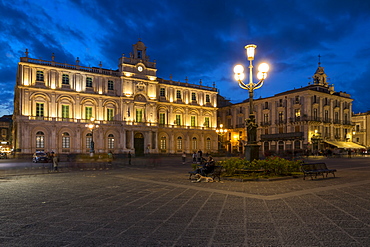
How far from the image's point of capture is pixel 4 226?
21.1 ft

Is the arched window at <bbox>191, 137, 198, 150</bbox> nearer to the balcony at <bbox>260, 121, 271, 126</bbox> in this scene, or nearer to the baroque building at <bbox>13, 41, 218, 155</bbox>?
the baroque building at <bbox>13, 41, 218, 155</bbox>

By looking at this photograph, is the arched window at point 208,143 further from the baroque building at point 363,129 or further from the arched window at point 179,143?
the baroque building at point 363,129

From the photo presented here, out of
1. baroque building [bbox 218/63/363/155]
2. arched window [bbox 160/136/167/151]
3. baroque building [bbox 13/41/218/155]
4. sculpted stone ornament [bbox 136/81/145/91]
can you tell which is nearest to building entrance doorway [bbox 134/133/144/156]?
baroque building [bbox 13/41/218/155]

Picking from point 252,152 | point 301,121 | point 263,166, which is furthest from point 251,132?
point 301,121

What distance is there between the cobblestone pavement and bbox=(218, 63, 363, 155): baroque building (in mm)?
39886

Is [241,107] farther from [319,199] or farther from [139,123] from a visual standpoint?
[319,199]

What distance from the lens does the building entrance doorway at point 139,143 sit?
49.8m

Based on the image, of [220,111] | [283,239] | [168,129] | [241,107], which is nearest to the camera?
[283,239]

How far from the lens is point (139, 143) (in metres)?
50.3

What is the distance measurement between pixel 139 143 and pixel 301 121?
89.7 ft

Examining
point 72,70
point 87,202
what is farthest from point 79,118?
point 87,202

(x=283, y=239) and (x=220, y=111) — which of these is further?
(x=220, y=111)

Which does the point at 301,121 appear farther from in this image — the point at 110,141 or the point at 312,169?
the point at 312,169

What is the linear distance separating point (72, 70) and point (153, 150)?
17.7m
